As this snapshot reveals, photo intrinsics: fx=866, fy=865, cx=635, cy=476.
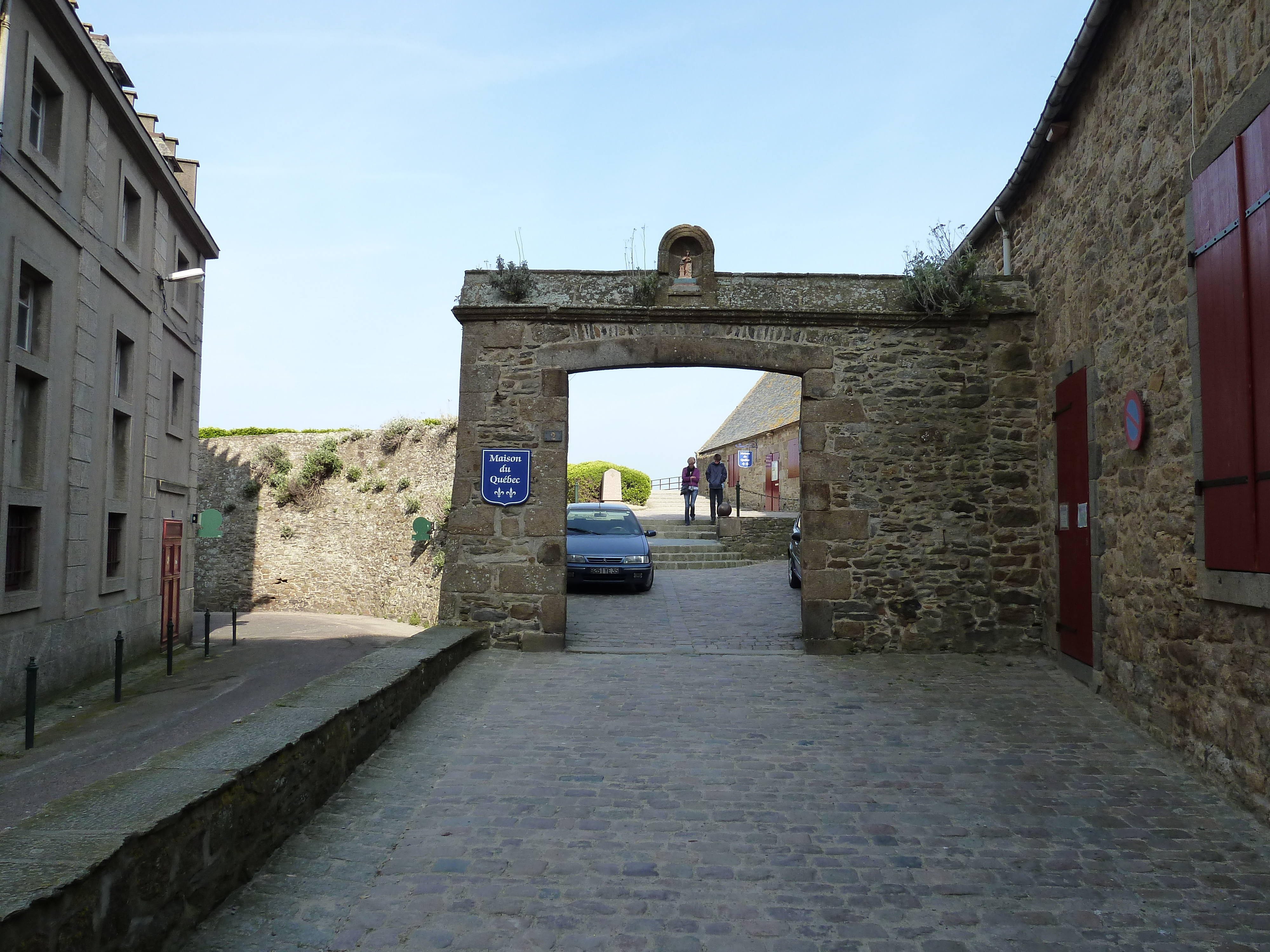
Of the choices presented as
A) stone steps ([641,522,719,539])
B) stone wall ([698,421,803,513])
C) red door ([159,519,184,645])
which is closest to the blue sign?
red door ([159,519,184,645])

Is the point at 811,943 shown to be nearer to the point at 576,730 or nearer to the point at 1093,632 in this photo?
the point at 576,730

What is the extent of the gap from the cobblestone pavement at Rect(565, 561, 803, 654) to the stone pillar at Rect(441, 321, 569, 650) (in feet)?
2.26

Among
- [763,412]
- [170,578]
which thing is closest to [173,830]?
[170,578]

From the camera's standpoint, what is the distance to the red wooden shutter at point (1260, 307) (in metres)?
4.58

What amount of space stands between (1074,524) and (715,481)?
47.3 feet

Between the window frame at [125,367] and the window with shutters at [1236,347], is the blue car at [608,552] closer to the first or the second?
the window frame at [125,367]

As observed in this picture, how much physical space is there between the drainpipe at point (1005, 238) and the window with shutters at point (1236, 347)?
4565mm

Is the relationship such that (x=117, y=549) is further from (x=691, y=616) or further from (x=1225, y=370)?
(x=1225, y=370)

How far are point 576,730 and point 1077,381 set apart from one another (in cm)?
531

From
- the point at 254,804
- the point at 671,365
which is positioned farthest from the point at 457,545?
the point at 254,804

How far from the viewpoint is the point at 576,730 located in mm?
6262

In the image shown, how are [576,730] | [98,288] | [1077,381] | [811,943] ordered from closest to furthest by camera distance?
[811,943] < [576,730] < [1077,381] < [98,288]

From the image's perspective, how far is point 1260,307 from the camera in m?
4.65

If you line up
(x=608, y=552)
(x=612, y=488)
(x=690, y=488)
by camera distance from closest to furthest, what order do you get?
1. (x=608, y=552)
2. (x=690, y=488)
3. (x=612, y=488)
